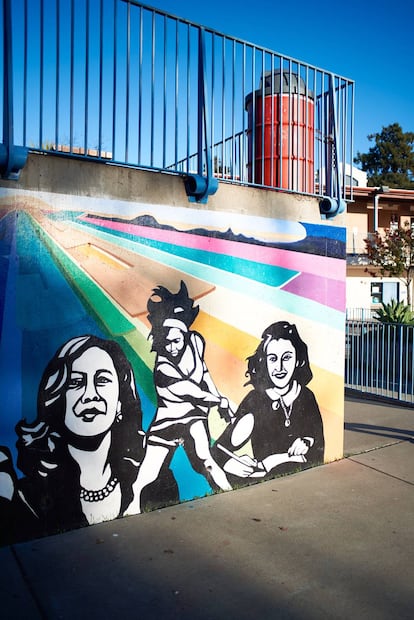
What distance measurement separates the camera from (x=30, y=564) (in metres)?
3.64

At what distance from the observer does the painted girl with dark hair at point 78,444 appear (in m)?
3.99

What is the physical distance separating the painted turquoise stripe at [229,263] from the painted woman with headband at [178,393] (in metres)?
0.33

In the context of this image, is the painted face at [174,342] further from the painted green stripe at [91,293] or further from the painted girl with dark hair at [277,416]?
the painted girl with dark hair at [277,416]

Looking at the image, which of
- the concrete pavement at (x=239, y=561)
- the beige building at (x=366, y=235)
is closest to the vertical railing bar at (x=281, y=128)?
the concrete pavement at (x=239, y=561)

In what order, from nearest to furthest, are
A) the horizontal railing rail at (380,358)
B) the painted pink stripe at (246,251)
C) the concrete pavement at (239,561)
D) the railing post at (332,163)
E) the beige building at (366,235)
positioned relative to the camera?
the concrete pavement at (239,561) < the painted pink stripe at (246,251) < the railing post at (332,163) < the horizontal railing rail at (380,358) < the beige building at (366,235)

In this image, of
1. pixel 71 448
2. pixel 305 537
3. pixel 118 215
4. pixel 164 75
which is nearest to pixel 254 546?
pixel 305 537

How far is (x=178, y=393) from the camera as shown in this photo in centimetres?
479

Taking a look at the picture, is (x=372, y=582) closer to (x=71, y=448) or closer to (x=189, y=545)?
(x=189, y=545)

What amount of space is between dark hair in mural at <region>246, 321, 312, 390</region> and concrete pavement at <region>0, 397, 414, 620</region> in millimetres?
1043

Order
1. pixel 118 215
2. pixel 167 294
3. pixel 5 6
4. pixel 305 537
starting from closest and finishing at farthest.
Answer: pixel 5 6
pixel 305 537
pixel 118 215
pixel 167 294

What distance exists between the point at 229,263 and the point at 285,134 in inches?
76.3

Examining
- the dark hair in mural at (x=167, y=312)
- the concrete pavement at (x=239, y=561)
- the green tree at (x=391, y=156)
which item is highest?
the green tree at (x=391, y=156)

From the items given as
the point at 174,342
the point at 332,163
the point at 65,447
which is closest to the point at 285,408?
the point at 174,342

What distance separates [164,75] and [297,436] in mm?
3858
